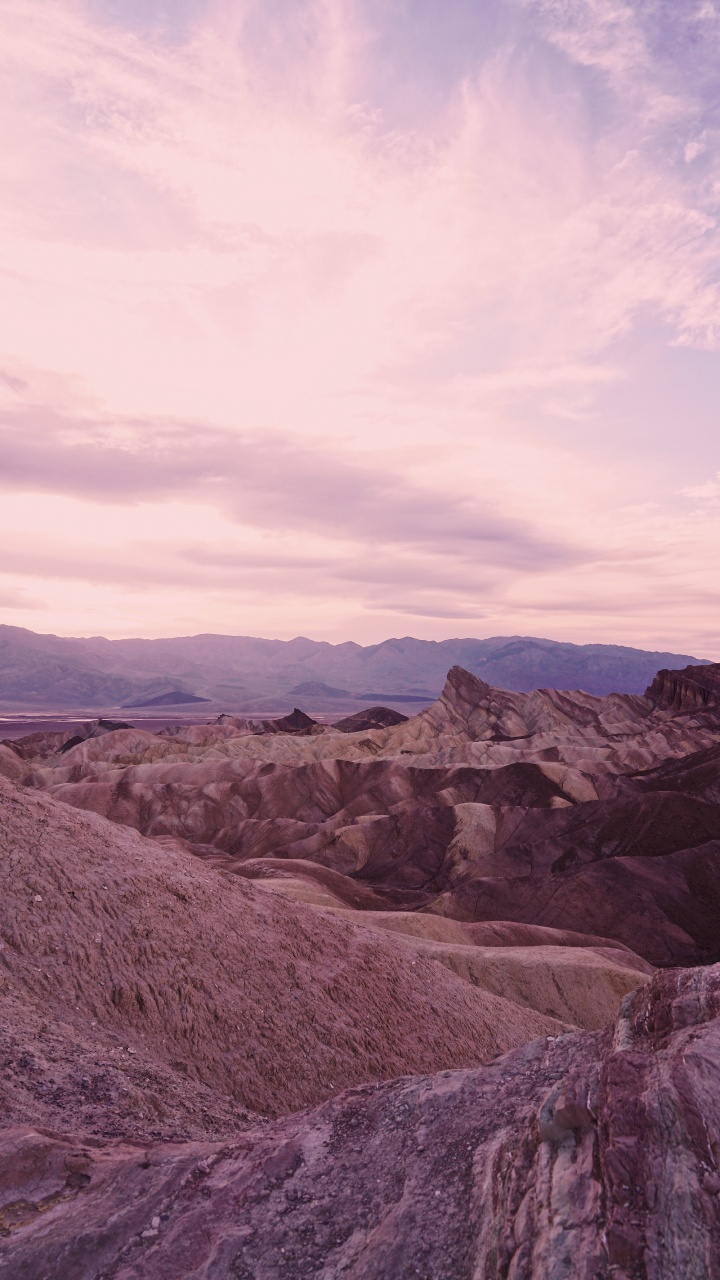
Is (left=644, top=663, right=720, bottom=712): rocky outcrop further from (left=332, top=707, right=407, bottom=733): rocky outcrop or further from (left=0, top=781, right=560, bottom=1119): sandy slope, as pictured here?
(left=0, top=781, right=560, bottom=1119): sandy slope

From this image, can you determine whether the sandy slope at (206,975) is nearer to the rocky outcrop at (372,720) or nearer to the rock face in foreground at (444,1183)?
the rock face in foreground at (444,1183)

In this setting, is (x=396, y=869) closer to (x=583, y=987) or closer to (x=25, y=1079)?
(x=583, y=987)

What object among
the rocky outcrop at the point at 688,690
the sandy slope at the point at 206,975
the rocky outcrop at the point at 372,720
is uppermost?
the rocky outcrop at the point at 688,690

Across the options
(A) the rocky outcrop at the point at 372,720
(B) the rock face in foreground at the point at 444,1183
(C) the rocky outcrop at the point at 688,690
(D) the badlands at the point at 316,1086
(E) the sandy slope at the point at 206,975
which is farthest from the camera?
(A) the rocky outcrop at the point at 372,720

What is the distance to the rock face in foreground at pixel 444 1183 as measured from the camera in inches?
204

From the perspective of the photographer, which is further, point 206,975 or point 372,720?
point 372,720

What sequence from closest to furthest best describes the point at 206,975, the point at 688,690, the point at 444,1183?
1. the point at 444,1183
2. the point at 206,975
3. the point at 688,690

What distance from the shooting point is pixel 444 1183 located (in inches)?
253

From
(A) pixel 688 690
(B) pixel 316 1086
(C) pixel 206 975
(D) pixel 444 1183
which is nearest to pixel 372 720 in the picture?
(A) pixel 688 690

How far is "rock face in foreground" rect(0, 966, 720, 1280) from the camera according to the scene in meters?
5.18

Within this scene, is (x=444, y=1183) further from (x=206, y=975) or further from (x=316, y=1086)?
(x=206, y=975)

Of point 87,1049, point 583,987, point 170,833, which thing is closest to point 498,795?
point 170,833

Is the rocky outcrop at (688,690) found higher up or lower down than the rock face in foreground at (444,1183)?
higher up

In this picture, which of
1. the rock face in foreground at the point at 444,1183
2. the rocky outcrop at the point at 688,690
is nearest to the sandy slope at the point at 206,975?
the rock face in foreground at the point at 444,1183
